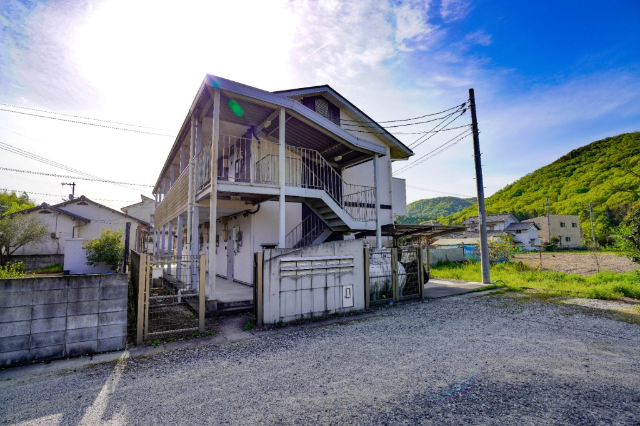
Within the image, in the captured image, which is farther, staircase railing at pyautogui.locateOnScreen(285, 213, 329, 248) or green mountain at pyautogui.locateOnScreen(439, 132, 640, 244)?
green mountain at pyautogui.locateOnScreen(439, 132, 640, 244)

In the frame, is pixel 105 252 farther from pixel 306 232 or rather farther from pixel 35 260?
pixel 35 260

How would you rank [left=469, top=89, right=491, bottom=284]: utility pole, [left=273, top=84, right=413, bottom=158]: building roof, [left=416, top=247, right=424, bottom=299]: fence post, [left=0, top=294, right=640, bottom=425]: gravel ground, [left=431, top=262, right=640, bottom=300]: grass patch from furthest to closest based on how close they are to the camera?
[left=469, top=89, right=491, bottom=284]: utility pole < [left=273, top=84, right=413, bottom=158]: building roof < [left=416, top=247, right=424, bottom=299]: fence post < [left=431, top=262, right=640, bottom=300]: grass patch < [left=0, top=294, right=640, bottom=425]: gravel ground

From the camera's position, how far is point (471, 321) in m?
6.29

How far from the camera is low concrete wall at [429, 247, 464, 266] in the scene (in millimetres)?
17828

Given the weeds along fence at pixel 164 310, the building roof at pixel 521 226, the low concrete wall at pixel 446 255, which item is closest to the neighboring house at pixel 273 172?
the weeds along fence at pixel 164 310

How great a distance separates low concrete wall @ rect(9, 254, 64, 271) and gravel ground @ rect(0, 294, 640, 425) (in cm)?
2016

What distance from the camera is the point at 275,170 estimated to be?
8.84 metres

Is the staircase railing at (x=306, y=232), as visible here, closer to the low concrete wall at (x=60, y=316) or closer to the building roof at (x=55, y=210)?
the low concrete wall at (x=60, y=316)

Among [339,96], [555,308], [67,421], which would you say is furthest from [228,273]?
[555,308]

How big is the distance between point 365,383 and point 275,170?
664 cm

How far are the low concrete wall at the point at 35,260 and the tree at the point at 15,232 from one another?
1030mm

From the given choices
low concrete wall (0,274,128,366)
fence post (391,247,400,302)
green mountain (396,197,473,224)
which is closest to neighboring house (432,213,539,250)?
green mountain (396,197,473,224)

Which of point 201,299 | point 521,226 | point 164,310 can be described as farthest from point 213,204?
point 521,226

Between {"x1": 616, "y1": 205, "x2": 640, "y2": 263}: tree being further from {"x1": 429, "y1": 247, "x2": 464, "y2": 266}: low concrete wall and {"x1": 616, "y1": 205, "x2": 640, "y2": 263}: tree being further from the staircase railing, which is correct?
{"x1": 429, "y1": 247, "x2": 464, "y2": 266}: low concrete wall
